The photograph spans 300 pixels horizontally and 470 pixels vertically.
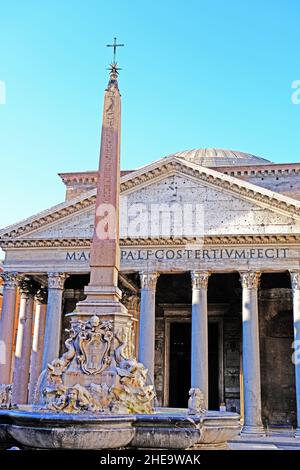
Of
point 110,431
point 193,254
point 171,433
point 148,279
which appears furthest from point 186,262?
point 110,431

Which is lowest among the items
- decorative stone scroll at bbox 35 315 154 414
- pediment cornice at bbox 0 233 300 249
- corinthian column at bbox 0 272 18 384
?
decorative stone scroll at bbox 35 315 154 414

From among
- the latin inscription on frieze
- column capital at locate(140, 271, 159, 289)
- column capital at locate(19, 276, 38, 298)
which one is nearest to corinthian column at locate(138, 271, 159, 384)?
column capital at locate(140, 271, 159, 289)

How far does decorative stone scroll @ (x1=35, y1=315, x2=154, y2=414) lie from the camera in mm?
6191

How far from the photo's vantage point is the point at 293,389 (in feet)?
74.8

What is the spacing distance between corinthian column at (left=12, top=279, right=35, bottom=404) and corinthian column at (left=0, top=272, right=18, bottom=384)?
42.8 inches

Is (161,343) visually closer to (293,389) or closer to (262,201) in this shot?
(293,389)

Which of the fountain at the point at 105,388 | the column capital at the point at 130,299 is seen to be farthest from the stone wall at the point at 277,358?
the fountain at the point at 105,388

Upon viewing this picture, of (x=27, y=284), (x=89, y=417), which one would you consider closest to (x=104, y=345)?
(x=89, y=417)

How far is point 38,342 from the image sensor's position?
2181 centimetres

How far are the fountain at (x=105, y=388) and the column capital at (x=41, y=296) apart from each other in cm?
1527

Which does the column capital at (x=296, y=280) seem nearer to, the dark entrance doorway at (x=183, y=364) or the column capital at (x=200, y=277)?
the column capital at (x=200, y=277)

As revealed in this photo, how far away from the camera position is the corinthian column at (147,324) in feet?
60.3

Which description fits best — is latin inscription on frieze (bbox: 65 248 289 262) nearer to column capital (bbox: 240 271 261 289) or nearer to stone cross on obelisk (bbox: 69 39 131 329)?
column capital (bbox: 240 271 261 289)

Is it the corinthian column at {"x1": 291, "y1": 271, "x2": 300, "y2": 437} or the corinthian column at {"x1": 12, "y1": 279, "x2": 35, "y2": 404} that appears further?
the corinthian column at {"x1": 12, "y1": 279, "x2": 35, "y2": 404}
